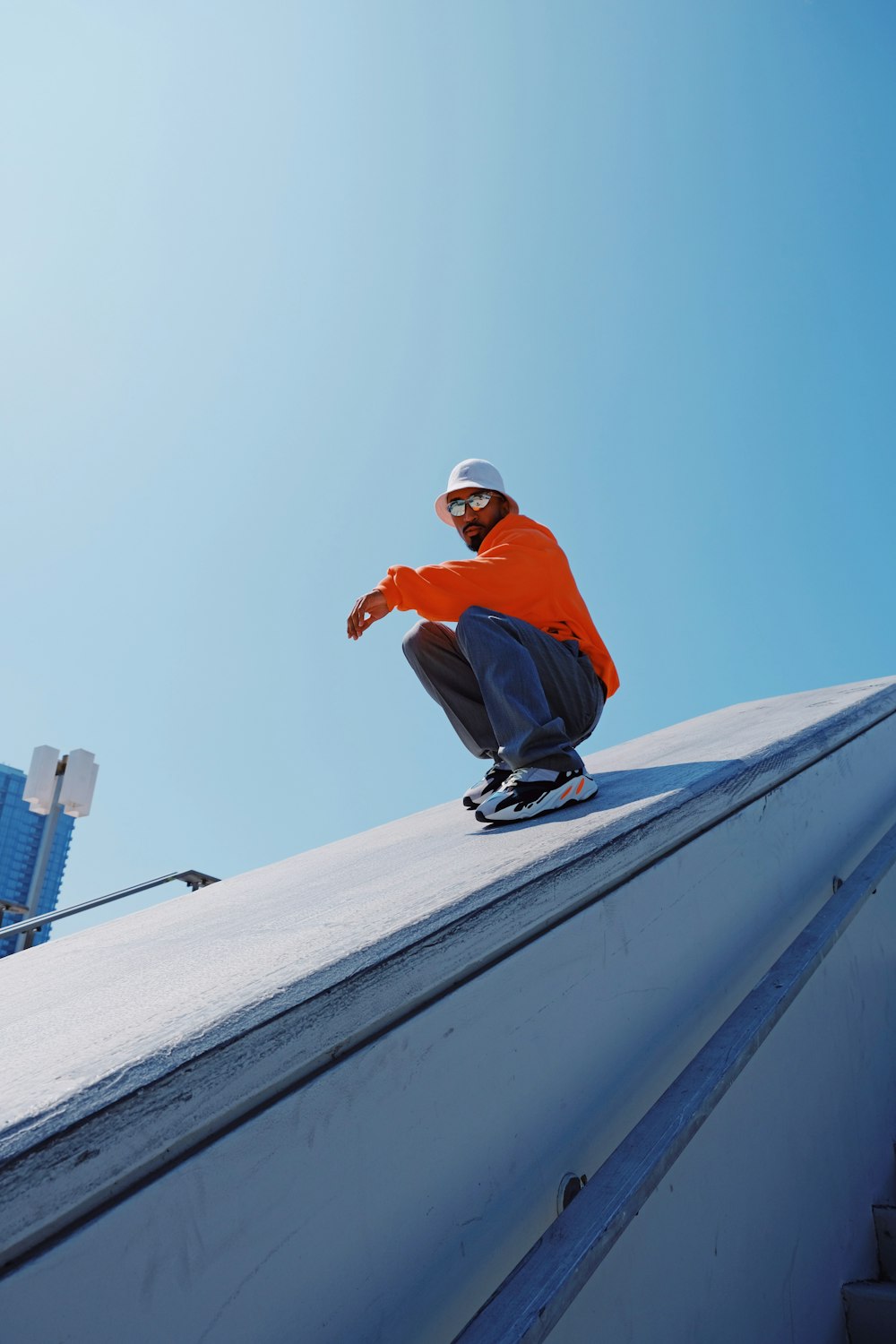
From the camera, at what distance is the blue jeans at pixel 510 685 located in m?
2.16

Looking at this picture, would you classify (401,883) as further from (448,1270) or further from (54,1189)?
(54,1189)

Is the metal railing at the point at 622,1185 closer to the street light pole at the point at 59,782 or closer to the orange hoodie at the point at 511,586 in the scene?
the orange hoodie at the point at 511,586

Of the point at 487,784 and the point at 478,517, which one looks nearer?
the point at 487,784

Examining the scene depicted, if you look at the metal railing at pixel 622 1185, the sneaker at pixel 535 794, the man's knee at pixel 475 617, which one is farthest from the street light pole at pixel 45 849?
the metal railing at pixel 622 1185

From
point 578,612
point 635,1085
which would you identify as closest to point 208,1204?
point 635,1085

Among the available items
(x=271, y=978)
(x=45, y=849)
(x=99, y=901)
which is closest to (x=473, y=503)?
(x=271, y=978)

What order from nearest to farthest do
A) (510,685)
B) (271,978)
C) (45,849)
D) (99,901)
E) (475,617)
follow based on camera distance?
(271,978)
(510,685)
(475,617)
(99,901)
(45,849)

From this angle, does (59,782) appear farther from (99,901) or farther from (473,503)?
(473,503)

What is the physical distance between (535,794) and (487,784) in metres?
0.56

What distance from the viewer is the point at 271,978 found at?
33.9 inches

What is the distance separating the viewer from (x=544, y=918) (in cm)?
111

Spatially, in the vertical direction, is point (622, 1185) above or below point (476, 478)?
below

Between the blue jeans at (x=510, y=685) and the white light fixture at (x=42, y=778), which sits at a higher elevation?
the white light fixture at (x=42, y=778)

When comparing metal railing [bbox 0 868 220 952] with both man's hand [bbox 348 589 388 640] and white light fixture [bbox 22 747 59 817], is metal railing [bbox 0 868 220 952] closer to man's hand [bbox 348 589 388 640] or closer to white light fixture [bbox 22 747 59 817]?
man's hand [bbox 348 589 388 640]
